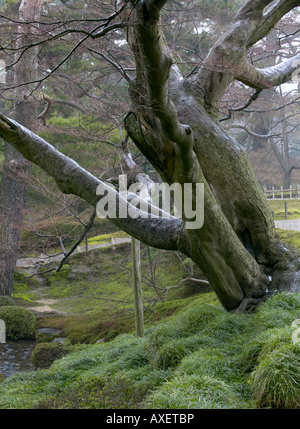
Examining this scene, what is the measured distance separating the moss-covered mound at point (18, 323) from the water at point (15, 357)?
236 millimetres

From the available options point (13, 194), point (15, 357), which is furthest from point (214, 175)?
point (13, 194)

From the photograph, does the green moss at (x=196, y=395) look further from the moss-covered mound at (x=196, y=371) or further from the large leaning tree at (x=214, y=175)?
the large leaning tree at (x=214, y=175)

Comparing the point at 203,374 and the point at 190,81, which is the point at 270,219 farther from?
the point at 203,374

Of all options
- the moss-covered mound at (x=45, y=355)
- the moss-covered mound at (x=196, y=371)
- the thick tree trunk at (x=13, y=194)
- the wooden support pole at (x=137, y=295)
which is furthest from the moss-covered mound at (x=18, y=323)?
the moss-covered mound at (x=196, y=371)

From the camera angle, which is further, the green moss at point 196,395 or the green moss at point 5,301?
the green moss at point 5,301

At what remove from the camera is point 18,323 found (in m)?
10.0

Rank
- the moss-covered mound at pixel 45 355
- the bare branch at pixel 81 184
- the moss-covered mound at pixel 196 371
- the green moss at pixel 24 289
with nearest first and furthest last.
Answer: the moss-covered mound at pixel 196 371, the bare branch at pixel 81 184, the moss-covered mound at pixel 45 355, the green moss at pixel 24 289

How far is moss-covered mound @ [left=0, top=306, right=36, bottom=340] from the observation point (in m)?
9.96

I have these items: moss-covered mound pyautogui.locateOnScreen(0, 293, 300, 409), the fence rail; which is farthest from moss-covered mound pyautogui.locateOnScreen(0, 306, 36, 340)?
the fence rail

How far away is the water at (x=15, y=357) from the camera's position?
7571 millimetres

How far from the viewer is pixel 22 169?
35.9 feet

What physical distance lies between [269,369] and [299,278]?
2298mm

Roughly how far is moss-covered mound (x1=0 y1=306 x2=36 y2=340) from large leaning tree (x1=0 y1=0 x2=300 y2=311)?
6.30m
